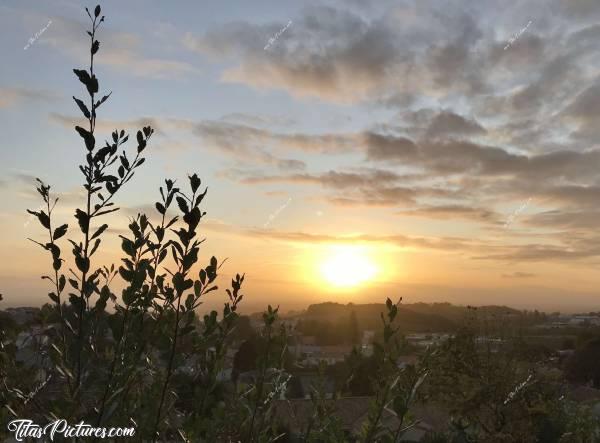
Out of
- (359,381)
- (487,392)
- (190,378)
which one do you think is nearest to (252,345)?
(359,381)

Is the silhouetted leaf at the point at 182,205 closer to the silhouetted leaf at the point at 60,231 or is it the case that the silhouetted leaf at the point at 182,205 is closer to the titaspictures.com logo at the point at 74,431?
the silhouetted leaf at the point at 60,231

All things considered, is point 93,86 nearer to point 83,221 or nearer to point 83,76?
point 83,76

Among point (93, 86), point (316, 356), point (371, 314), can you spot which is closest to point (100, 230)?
point (93, 86)

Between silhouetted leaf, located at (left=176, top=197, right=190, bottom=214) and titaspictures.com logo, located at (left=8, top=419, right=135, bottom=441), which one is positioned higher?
silhouetted leaf, located at (left=176, top=197, right=190, bottom=214)

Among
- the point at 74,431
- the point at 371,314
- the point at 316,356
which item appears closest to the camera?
the point at 74,431

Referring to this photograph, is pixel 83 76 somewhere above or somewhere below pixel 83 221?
above

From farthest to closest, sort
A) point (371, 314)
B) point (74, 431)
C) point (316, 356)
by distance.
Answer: point (371, 314) → point (316, 356) → point (74, 431)

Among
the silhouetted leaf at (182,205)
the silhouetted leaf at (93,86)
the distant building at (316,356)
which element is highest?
the silhouetted leaf at (93,86)

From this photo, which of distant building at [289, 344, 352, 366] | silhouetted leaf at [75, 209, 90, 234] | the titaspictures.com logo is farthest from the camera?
distant building at [289, 344, 352, 366]

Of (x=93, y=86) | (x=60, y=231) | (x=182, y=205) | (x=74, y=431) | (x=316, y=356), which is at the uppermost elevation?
(x=93, y=86)

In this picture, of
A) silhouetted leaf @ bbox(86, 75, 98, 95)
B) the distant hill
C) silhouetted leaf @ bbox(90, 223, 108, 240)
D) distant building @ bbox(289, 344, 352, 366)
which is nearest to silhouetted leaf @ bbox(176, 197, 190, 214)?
silhouetted leaf @ bbox(90, 223, 108, 240)

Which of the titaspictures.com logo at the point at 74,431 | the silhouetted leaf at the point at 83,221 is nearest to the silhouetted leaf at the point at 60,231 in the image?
the silhouetted leaf at the point at 83,221

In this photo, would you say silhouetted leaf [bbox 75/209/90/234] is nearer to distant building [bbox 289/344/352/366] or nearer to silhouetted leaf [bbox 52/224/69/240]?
silhouetted leaf [bbox 52/224/69/240]

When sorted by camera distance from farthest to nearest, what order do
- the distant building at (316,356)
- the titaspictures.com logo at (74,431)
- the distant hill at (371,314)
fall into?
the distant hill at (371,314)
the distant building at (316,356)
the titaspictures.com logo at (74,431)
